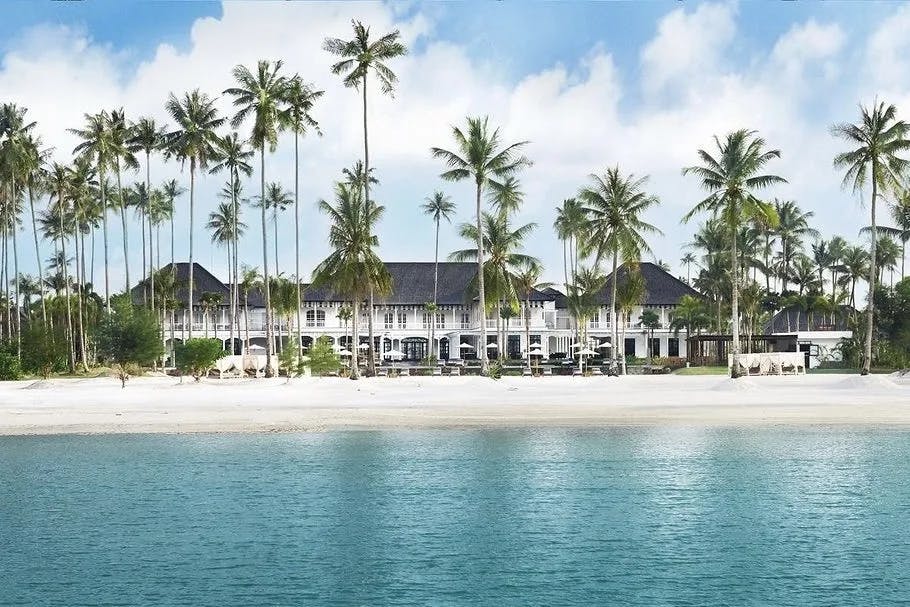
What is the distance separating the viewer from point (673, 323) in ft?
275

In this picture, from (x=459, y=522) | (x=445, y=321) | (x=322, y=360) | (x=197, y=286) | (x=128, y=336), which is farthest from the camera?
(x=197, y=286)

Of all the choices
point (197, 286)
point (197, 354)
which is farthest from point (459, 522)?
point (197, 286)

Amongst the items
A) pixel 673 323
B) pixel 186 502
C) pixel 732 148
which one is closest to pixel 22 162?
pixel 732 148

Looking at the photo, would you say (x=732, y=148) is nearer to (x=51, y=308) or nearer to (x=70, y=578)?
(x=70, y=578)

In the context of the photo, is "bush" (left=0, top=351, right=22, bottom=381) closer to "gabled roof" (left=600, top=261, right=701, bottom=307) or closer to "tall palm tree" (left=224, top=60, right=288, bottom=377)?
"tall palm tree" (left=224, top=60, right=288, bottom=377)

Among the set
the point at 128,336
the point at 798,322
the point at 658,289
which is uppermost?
the point at 658,289

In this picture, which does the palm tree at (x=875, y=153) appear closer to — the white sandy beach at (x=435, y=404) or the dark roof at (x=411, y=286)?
the white sandy beach at (x=435, y=404)

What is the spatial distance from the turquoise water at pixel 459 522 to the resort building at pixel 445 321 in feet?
188

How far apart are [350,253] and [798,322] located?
168ft

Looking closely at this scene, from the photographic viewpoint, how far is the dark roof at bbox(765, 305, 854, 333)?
85.9m

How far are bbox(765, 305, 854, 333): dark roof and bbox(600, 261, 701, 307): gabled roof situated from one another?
283 inches

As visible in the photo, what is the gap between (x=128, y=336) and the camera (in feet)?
157

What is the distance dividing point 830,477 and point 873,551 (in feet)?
21.7

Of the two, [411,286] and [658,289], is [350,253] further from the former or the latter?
[658,289]
